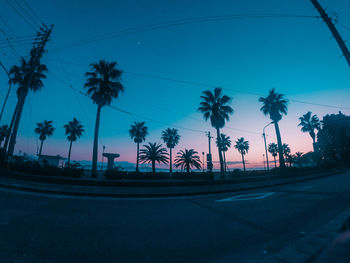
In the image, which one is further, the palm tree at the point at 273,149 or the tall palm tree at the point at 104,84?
the palm tree at the point at 273,149

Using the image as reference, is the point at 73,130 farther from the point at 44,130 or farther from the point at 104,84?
the point at 104,84

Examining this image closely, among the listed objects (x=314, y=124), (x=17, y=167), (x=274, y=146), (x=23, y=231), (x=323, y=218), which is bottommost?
(x=323, y=218)

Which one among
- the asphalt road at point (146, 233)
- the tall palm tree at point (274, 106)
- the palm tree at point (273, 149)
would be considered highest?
the tall palm tree at point (274, 106)

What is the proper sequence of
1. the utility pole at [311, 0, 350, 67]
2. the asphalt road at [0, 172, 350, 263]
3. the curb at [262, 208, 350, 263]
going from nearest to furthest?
the curb at [262, 208, 350, 263], the asphalt road at [0, 172, 350, 263], the utility pole at [311, 0, 350, 67]

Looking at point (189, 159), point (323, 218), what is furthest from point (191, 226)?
point (189, 159)

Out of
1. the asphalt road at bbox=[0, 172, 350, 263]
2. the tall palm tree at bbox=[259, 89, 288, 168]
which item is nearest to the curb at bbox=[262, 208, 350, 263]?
the asphalt road at bbox=[0, 172, 350, 263]

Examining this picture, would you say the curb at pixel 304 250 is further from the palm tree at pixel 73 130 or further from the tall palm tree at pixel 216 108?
the palm tree at pixel 73 130

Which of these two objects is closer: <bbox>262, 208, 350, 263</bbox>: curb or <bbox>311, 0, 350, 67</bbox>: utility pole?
<bbox>262, 208, 350, 263</bbox>: curb

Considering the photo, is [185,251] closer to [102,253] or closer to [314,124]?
[102,253]

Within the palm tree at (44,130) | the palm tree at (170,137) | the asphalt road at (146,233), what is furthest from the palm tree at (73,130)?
the asphalt road at (146,233)

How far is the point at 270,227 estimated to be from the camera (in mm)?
3471

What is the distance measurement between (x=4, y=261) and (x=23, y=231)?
4.21 ft

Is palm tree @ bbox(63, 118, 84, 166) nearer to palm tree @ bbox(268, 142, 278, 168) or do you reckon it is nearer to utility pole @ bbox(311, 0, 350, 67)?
utility pole @ bbox(311, 0, 350, 67)

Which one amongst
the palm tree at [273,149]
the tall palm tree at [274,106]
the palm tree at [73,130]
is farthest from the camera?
the palm tree at [273,149]
